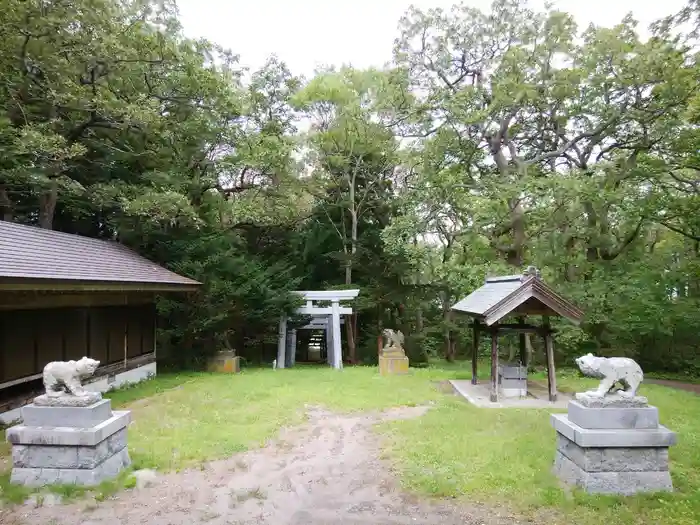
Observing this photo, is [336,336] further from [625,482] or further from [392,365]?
[625,482]

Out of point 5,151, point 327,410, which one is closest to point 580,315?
point 327,410

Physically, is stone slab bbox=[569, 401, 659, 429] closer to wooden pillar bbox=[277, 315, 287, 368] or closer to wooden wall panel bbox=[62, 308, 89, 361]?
wooden wall panel bbox=[62, 308, 89, 361]

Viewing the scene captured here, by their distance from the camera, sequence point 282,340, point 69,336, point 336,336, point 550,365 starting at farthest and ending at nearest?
1. point 282,340
2. point 336,336
3. point 69,336
4. point 550,365

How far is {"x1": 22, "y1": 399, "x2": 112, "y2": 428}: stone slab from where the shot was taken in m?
4.75

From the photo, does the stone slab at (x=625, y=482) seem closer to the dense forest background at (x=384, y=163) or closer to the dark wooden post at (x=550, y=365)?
the dark wooden post at (x=550, y=365)

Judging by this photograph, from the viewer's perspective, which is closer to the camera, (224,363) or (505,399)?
(505,399)

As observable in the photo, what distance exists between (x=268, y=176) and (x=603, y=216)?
450 inches

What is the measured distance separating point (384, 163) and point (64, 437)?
14.7 metres

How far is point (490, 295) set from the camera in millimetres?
9367

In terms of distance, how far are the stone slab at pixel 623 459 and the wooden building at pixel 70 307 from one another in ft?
25.2

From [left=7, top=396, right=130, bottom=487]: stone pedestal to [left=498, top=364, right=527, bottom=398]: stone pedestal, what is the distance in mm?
7446

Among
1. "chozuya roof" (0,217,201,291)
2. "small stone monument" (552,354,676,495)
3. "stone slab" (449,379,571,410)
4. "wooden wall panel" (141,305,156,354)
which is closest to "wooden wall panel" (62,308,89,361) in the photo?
"chozuya roof" (0,217,201,291)

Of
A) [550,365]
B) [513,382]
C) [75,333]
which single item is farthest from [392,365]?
[75,333]

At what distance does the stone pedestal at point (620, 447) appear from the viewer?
177 inches
